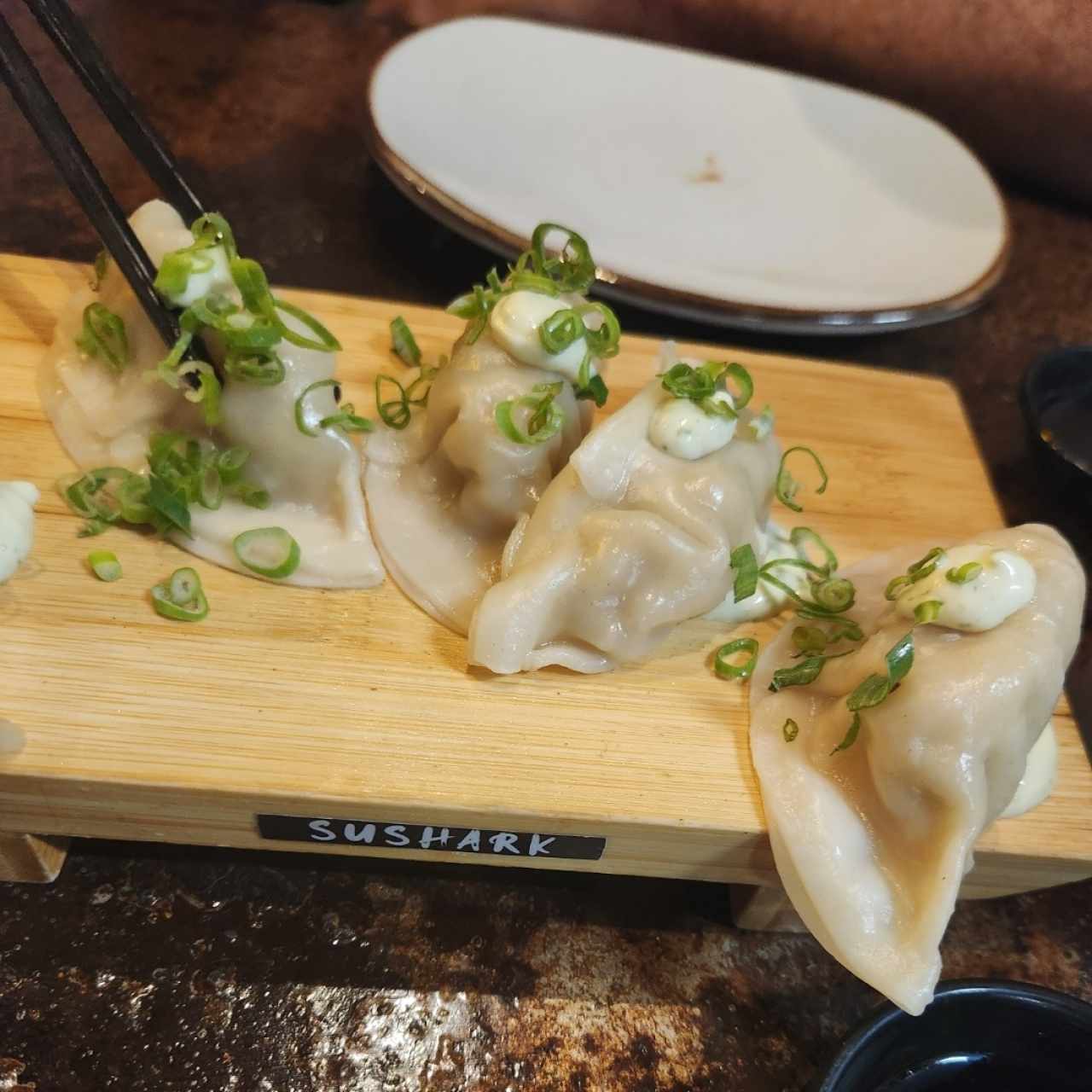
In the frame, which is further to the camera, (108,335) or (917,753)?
(108,335)

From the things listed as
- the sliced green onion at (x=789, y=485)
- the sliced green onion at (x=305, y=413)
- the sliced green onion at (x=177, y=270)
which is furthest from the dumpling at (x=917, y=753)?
the sliced green onion at (x=177, y=270)

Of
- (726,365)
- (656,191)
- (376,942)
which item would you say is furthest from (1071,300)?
(376,942)

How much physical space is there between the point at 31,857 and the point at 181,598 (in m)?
0.41

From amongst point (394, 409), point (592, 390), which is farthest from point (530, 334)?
point (394, 409)

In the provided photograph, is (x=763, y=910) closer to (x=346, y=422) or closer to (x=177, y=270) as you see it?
(x=346, y=422)

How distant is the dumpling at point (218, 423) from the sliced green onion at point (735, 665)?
56cm

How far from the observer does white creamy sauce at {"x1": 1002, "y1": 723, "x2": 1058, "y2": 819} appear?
1.41m

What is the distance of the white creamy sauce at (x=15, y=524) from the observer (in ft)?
4.56

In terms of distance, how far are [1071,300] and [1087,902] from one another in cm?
203

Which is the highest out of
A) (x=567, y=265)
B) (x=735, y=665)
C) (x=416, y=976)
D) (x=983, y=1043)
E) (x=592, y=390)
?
(x=567, y=265)

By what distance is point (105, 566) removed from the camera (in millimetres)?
1438

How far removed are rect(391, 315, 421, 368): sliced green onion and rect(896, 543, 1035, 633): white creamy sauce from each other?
1.05 metres

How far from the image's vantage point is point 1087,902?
64.9 inches

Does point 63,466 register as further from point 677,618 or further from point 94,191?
point 677,618
